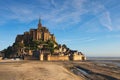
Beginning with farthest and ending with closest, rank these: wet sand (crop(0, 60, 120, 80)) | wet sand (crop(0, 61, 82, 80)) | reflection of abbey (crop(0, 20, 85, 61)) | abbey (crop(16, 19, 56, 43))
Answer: abbey (crop(16, 19, 56, 43)) < reflection of abbey (crop(0, 20, 85, 61)) < wet sand (crop(0, 60, 120, 80)) < wet sand (crop(0, 61, 82, 80))

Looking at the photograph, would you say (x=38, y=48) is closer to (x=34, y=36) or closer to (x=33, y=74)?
(x=34, y=36)

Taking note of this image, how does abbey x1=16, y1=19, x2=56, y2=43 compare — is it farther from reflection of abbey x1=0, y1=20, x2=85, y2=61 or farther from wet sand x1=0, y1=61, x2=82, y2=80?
wet sand x1=0, y1=61, x2=82, y2=80

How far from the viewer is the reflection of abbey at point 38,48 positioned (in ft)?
324

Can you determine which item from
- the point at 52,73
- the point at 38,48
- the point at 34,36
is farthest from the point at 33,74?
the point at 34,36

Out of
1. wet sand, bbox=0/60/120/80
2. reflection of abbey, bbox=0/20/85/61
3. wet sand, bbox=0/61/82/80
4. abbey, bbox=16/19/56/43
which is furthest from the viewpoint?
abbey, bbox=16/19/56/43

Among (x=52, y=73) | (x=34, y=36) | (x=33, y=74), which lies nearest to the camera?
(x=33, y=74)

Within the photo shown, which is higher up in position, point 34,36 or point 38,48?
point 34,36

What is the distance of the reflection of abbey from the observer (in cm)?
9869

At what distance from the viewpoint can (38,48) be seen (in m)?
112

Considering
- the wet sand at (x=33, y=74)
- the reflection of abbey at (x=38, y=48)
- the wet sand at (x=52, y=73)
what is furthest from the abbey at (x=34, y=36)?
the wet sand at (x=33, y=74)

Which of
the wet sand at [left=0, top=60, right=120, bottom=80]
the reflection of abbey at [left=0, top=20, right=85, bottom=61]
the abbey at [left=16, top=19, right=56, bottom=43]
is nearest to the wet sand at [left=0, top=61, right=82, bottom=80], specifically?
the wet sand at [left=0, top=60, right=120, bottom=80]

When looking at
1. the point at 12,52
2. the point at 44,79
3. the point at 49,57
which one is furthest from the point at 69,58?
the point at 44,79

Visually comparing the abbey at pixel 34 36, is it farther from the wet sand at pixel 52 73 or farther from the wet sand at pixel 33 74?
the wet sand at pixel 33 74

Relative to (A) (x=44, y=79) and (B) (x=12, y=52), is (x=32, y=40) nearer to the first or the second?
(B) (x=12, y=52)
